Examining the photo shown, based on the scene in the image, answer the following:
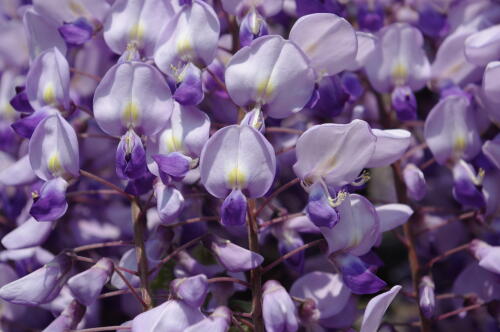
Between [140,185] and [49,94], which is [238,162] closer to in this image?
[140,185]

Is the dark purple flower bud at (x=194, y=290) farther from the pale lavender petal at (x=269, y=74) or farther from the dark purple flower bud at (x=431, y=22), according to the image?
the dark purple flower bud at (x=431, y=22)

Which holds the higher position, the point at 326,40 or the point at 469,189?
the point at 326,40

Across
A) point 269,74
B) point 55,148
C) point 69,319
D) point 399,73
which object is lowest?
point 69,319

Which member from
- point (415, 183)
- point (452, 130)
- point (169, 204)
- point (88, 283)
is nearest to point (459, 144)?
point (452, 130)

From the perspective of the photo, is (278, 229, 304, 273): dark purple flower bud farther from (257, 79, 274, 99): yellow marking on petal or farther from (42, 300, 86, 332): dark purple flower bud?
(42, 300, 86, 332): dark purple flower bud

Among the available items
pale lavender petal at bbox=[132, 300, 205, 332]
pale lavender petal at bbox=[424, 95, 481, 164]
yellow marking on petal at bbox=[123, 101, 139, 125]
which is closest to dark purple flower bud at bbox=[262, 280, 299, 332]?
pale lavender petal at bbox=[132, 300, 205, 332]

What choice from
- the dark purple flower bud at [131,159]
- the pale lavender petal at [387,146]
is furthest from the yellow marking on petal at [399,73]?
the dark purple flower bud at [131,159]

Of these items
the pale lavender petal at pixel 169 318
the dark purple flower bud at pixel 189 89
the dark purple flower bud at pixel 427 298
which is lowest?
the dark purple flower bud at pixel 427 298
